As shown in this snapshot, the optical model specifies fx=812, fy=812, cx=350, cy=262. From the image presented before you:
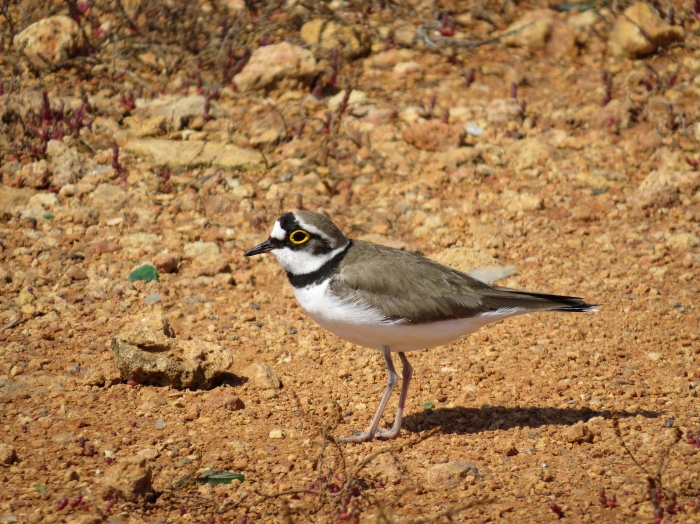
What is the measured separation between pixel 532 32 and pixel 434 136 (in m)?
2.50

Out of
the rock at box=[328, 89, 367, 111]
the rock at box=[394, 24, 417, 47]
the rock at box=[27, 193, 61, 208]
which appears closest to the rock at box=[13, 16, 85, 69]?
the rock at box=[27, 193, 61, 208]

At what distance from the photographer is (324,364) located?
246 inches

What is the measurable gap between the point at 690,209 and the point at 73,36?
6.87 m

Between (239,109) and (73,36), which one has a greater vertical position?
(73,36)

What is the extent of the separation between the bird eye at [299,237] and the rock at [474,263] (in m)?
2.15

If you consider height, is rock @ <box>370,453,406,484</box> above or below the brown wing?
below

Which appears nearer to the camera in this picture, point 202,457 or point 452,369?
point 202,457

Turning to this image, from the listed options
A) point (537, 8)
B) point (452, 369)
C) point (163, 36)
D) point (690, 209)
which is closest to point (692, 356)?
point (452, 369)

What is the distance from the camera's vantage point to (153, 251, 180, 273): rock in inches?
279

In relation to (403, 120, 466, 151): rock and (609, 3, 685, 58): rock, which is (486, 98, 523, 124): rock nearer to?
(403, 120, 466, 151): rock

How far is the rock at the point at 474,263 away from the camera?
722 centimetres

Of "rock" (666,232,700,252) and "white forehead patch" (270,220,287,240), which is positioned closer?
"white forehead patch" (270,220,287,240)

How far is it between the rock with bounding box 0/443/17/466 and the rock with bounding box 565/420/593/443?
330 cm

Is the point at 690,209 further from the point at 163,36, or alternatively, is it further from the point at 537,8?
the point at 163,36
